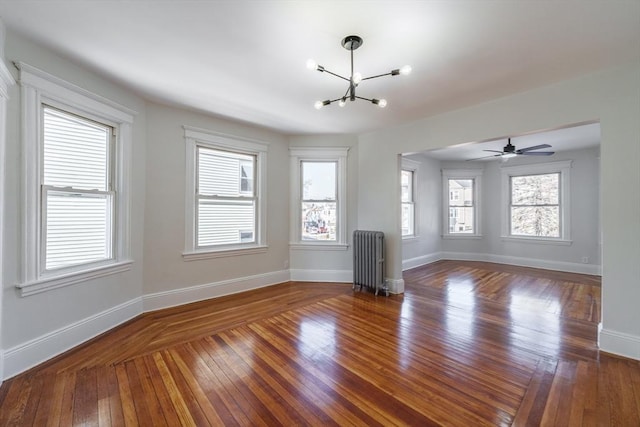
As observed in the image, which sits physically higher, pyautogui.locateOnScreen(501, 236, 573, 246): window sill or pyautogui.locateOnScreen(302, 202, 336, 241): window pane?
pyautogui.locateOnScreen(302, 202, 336, 241): window pane

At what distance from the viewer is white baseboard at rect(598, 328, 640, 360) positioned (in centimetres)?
243

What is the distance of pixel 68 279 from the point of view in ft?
8.39

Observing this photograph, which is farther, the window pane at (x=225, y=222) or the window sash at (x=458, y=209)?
the window sash at (x=458, y=209)

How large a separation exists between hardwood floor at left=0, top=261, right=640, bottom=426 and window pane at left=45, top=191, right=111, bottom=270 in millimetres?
856

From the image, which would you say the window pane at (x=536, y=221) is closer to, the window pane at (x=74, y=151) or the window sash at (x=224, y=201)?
the window sash at (x=224, y=201)

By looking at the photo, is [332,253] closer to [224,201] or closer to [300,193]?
[300,193]

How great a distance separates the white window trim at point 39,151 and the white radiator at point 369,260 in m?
3.19

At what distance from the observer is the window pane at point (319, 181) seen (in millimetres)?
4961

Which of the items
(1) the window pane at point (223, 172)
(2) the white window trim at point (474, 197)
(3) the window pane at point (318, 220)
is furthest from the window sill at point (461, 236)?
(1) the window pane at point (223, 172)

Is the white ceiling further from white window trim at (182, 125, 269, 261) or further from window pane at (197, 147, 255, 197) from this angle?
window pane at (197, 147, 255, 197)

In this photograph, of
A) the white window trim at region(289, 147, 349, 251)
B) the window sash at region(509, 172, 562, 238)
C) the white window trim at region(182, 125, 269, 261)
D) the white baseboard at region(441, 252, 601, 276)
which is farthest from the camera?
the window sash at region(509, 172, 562, 238)

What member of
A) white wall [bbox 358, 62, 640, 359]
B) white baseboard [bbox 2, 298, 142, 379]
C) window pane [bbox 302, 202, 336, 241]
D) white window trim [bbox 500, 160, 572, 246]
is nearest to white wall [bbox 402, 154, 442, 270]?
white window trim [bbox 500, 160, 572, 246]

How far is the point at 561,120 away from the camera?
9.26ft

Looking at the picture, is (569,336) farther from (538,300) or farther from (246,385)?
(246,385)
